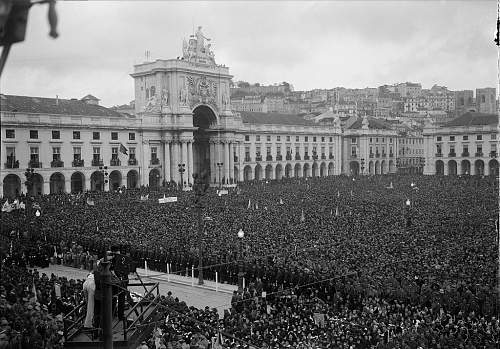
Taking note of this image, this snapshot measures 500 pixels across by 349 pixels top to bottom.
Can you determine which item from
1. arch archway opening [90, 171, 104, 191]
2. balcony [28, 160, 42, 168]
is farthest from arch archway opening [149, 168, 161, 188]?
balcony [28, 160, 42, 168]

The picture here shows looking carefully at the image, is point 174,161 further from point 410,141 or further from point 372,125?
point 410,141

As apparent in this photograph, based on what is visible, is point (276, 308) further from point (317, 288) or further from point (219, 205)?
point (219, 205)

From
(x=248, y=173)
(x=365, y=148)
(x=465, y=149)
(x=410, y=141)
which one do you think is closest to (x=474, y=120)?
(x=465, y=149)

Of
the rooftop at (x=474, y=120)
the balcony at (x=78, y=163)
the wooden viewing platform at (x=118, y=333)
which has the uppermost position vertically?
the rooftop at (x=474, y=120)

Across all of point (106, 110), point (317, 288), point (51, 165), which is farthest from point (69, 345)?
point (106, 110)

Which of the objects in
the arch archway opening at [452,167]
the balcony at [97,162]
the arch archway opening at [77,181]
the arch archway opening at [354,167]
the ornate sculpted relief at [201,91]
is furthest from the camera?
the arch archway opening at [354,167]

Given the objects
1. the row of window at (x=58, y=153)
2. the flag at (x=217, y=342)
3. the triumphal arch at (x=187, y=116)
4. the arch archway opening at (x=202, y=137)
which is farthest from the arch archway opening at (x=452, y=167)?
the flag at (x=217, y=342)

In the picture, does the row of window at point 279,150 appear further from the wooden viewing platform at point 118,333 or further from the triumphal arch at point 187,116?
the wooden viewing platform at point 118,333

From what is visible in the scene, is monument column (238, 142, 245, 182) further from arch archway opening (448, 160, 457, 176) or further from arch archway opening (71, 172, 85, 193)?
arch archway opening (448, 160, 457, 176)
